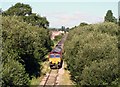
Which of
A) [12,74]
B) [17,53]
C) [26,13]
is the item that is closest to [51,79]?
[17,53]

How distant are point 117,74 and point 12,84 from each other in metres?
10.3

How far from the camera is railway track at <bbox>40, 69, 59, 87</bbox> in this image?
38.5m

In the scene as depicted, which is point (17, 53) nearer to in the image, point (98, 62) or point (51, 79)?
point (51, 79)

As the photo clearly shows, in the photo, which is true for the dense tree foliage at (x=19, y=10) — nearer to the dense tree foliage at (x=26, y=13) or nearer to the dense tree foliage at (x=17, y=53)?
the dense tree foliage at (x=26, y=13)

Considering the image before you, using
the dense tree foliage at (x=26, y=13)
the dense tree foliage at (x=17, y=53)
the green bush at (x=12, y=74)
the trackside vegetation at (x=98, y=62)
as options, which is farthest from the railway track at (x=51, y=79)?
the dense tree foliage at (x=26, y=13)

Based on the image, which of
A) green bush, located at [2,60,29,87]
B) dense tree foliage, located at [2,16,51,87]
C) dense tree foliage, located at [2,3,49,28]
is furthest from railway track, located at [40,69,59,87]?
dense tree foliage, located at [2,3,49,28]

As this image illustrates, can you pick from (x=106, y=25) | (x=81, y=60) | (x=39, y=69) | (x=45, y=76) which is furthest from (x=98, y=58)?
(x=106, y=25)

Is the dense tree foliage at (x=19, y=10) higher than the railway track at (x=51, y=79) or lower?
higher

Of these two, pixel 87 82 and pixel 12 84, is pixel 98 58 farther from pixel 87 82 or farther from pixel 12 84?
pixel 12 84

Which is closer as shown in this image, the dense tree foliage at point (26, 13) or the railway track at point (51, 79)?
the railway track at point (51, 79)

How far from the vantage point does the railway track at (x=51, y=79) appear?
38.5 m

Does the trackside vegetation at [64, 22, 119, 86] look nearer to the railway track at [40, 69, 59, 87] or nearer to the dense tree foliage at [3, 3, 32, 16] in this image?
the railway track at [40, 69, 59, 87]

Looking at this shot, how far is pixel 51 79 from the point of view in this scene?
136 ft

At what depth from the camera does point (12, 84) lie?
27984mm
